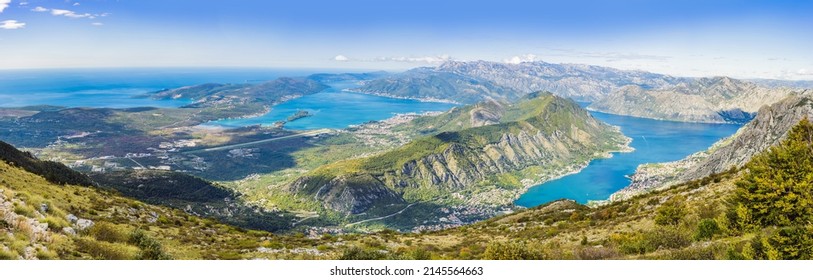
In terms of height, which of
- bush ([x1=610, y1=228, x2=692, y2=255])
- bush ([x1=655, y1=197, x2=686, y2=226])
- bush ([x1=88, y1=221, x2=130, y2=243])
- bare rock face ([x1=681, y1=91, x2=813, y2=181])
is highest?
bush ([x1=88, y1=221, x2=130, y2=243])

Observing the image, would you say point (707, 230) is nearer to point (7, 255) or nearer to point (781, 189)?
point (781, 189)

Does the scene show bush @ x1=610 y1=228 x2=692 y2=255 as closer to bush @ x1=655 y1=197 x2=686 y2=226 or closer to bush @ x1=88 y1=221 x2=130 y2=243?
bush @ x1=655 y1=197 x2=686 y2=226

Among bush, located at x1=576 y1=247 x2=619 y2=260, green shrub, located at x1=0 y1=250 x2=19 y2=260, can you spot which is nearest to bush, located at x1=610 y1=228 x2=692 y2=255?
bush, located at x1=576 y1=247 x2=619 y2=260

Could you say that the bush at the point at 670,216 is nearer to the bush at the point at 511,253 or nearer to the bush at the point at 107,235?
the bush at the point at 511,253

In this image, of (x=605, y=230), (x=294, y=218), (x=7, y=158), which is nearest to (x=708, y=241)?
(x=605, y=230)

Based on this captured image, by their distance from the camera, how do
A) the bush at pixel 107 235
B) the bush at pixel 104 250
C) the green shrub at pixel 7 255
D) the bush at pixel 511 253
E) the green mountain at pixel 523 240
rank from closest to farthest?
the green shrub at pixel 7 255
the green mountain at pixel 523 240
the bush at pixel 104 250
the bush at pixel 511 253
the bush at pixel 107 235

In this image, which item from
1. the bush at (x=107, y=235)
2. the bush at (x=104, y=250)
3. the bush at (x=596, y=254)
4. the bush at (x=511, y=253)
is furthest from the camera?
the bush at (x=107, y=235)

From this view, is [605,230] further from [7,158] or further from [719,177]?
[7,158]

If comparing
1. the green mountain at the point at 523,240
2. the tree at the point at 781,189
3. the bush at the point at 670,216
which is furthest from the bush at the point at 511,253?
the bush at the point at 670,216

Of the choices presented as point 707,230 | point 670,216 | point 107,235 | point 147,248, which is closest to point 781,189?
point 707,230
